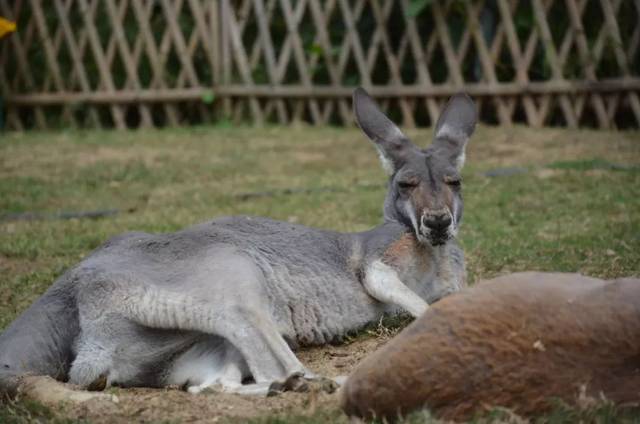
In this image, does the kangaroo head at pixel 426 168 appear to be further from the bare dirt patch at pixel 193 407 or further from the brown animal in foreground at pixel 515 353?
the brown animal in foreground at pixel 515 353

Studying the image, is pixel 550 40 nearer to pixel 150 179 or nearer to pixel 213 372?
pixel 150 179

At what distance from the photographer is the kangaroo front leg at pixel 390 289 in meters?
4.79

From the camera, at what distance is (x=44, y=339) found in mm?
4320

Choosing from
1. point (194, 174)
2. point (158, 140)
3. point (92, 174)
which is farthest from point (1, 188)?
point (158, 140)

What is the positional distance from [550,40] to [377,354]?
8615 mm

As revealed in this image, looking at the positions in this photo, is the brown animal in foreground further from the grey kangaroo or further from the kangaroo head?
the kangaroo head

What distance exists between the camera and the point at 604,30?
11.2 metres

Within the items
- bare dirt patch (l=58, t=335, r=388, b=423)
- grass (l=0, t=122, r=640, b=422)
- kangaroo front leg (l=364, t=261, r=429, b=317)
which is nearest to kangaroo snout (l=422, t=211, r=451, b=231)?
kangaroo front leg (l=364, t=261, r=429, b=317)

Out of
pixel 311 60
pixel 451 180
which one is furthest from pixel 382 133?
pixel 311 60

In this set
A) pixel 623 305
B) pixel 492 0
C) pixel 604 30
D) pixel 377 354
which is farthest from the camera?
pixel 492 0

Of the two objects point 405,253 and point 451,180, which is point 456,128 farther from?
point 405,253

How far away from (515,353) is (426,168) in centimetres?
193

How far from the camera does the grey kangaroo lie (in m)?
4.27

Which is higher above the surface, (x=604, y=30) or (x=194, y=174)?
(x=604, y=30)
